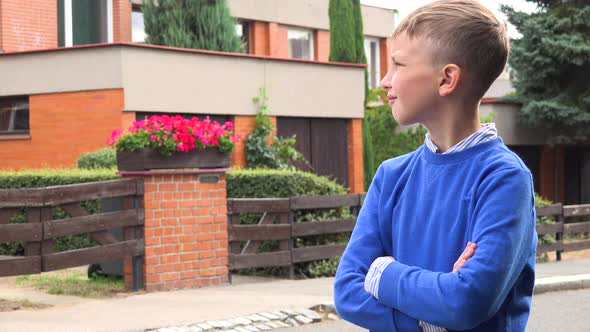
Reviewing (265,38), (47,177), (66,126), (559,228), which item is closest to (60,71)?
(66,126)

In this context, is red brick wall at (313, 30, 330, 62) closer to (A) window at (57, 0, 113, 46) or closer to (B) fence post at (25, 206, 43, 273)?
(A) window at (57, 0, 113, 46)

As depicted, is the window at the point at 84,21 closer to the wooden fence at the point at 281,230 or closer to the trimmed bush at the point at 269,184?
the trimmed bush at the point at 269,184

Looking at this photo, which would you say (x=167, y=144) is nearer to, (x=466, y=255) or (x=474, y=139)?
(x=474, y=139)

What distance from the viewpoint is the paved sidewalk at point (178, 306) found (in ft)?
29.1

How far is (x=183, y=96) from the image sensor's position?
64.0 feet

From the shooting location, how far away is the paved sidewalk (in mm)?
8883

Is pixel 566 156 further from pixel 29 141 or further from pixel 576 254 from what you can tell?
pixel 29 141

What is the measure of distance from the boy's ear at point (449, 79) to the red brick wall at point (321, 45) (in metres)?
28.9

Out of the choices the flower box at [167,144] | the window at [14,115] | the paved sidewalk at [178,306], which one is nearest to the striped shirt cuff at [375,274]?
the paved sidewalk at [178,306]

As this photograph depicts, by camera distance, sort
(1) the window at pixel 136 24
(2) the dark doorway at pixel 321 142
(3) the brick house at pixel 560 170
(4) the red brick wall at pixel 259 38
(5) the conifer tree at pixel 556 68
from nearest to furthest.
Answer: (2) the dark doorway at pixel 321 142, (1) the window at pixel 136 24, (5) the conifer tree at pixel 556 68, (4) the red brick wall at pixel 259 38, (3) the brick house at pixel 560 170

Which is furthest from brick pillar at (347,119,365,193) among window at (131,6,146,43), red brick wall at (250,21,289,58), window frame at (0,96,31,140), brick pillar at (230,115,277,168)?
window frame at (0,96,31,140)

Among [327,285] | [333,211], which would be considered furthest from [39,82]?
[327,285]

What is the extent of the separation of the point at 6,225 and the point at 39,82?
955 centimetres

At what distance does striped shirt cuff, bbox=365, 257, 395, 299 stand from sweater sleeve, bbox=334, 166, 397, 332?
26mm
